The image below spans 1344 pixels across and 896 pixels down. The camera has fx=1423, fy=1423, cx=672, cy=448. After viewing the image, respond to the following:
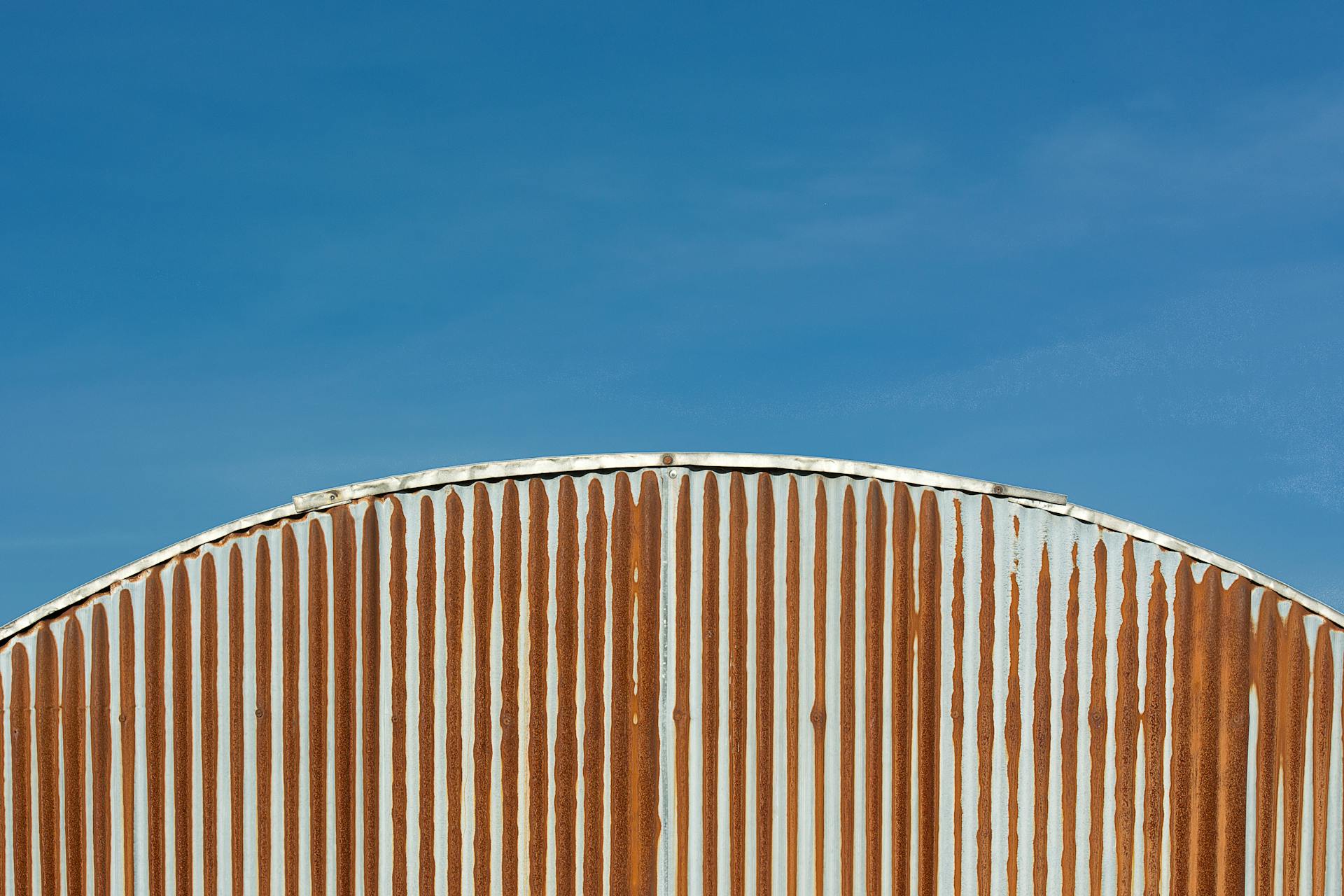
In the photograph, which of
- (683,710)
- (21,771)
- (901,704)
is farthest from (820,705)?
(21,771)

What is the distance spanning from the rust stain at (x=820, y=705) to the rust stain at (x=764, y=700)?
28cm

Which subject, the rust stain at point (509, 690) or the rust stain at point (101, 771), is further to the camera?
the rust stain at point (101, 771)

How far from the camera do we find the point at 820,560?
967 cm

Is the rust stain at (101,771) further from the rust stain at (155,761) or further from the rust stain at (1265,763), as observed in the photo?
the rust stain at (1265,763)

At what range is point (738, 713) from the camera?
958 cm

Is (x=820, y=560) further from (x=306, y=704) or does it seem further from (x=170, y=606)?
(x=170, y=606)

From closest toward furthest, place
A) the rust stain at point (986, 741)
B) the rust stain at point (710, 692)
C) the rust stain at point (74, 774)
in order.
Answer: the rust stain at point (710, 692), the rust stain at point (986, 741), the rust stain at point (74, 774)

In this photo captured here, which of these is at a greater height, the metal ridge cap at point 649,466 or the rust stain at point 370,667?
the metal ridge cap at point 649,466

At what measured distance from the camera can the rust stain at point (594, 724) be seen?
9.55 m

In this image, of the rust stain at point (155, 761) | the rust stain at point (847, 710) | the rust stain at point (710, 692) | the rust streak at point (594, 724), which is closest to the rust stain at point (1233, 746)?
the rust stain at point (847, 710)

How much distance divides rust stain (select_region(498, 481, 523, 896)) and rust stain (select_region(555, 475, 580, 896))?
0.28 metres

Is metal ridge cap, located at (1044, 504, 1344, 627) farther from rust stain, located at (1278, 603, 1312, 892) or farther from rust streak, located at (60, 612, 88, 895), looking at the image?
rust streak, located at (60, 612, 88, 895)

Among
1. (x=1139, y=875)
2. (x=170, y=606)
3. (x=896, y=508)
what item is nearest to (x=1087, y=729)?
(x=1139, y=875)

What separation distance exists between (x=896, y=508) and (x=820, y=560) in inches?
25.4
